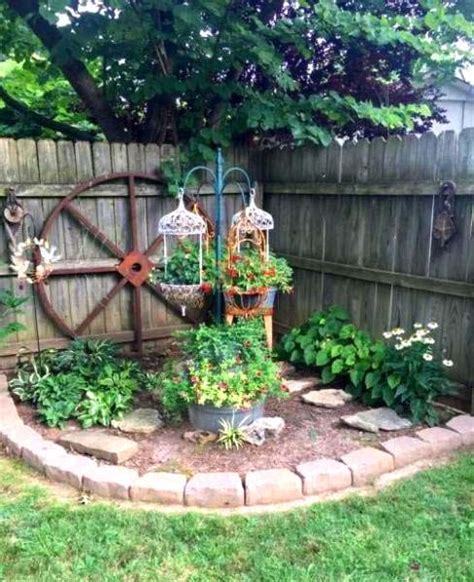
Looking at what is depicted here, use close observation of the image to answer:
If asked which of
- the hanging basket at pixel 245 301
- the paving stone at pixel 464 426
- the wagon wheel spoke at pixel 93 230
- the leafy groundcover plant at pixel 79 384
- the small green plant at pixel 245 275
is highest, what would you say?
the wagon wheel spoke at pixel 93 230

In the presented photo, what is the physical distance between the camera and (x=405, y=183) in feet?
11.1

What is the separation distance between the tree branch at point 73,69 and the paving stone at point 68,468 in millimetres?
2866

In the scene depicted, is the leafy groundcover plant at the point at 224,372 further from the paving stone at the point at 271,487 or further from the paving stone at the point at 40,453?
the paving stone at the point at 40,453

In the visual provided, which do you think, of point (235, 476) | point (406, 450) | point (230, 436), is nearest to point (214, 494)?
point (235, 476)

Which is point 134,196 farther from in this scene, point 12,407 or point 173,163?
point 12,407

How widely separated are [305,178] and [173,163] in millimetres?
1047

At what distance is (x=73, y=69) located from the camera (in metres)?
4.26

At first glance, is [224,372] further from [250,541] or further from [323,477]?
[250,541]

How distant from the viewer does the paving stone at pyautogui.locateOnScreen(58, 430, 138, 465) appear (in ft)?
8.57

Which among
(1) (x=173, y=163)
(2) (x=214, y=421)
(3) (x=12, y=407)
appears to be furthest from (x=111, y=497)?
(1) (x=173, y=163)

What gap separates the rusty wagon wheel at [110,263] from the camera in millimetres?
4008

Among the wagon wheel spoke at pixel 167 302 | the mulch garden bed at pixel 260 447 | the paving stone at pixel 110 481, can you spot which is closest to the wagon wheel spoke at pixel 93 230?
the wagon wheel spoke at pixel 167 302

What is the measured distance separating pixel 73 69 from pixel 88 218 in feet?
3.97

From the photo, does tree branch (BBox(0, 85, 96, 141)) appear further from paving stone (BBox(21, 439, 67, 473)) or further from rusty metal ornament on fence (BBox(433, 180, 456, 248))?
rusty metal ornament on fence (BBox(433, 180, 456, 248))
